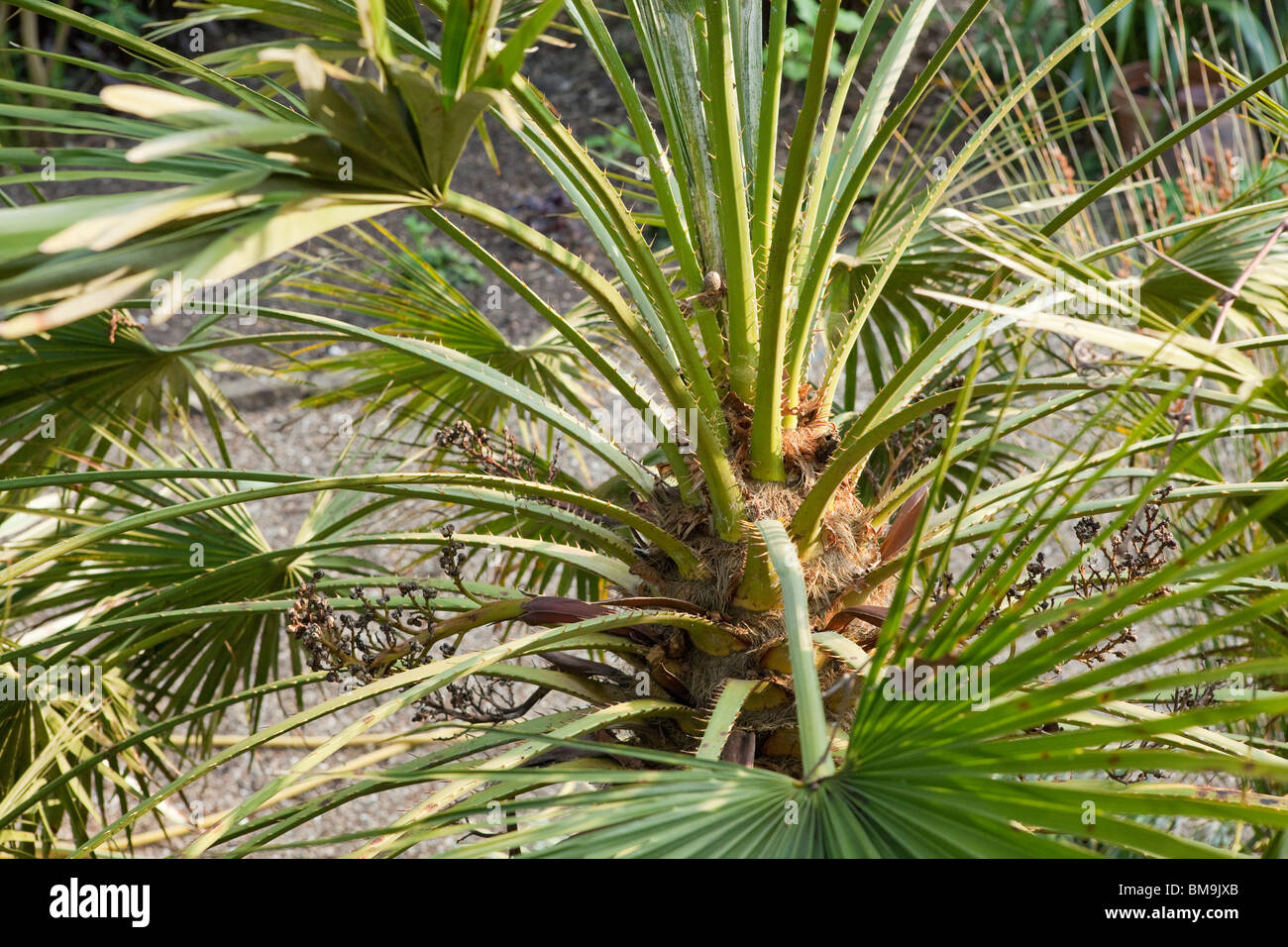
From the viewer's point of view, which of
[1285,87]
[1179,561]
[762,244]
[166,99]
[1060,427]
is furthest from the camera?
[1060,427]

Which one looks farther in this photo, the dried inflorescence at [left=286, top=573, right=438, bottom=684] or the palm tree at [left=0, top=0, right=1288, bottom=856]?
the dried inflorescence at [left=286, top=573, right=438, bottom=684]

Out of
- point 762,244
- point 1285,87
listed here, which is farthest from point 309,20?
point 1285,87

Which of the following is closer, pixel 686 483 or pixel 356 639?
pixel 356 639

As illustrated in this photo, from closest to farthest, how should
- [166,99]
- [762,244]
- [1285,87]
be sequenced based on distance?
1. [166,99]
2. [762,244]
3. [1285,87]

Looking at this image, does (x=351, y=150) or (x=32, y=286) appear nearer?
(x=32, y=286)

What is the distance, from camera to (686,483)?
1371mm

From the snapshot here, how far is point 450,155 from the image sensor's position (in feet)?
2.83

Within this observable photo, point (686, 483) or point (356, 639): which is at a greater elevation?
point (686, 483)

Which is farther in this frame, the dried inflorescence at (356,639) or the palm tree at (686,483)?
the dried inflorescence at (356,639)

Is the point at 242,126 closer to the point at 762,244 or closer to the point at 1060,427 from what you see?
the point at 762,244

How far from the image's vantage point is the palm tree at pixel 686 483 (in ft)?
2.44

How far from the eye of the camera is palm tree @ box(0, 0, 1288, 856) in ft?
2.44

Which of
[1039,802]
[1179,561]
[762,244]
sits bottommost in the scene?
[1039,802]
